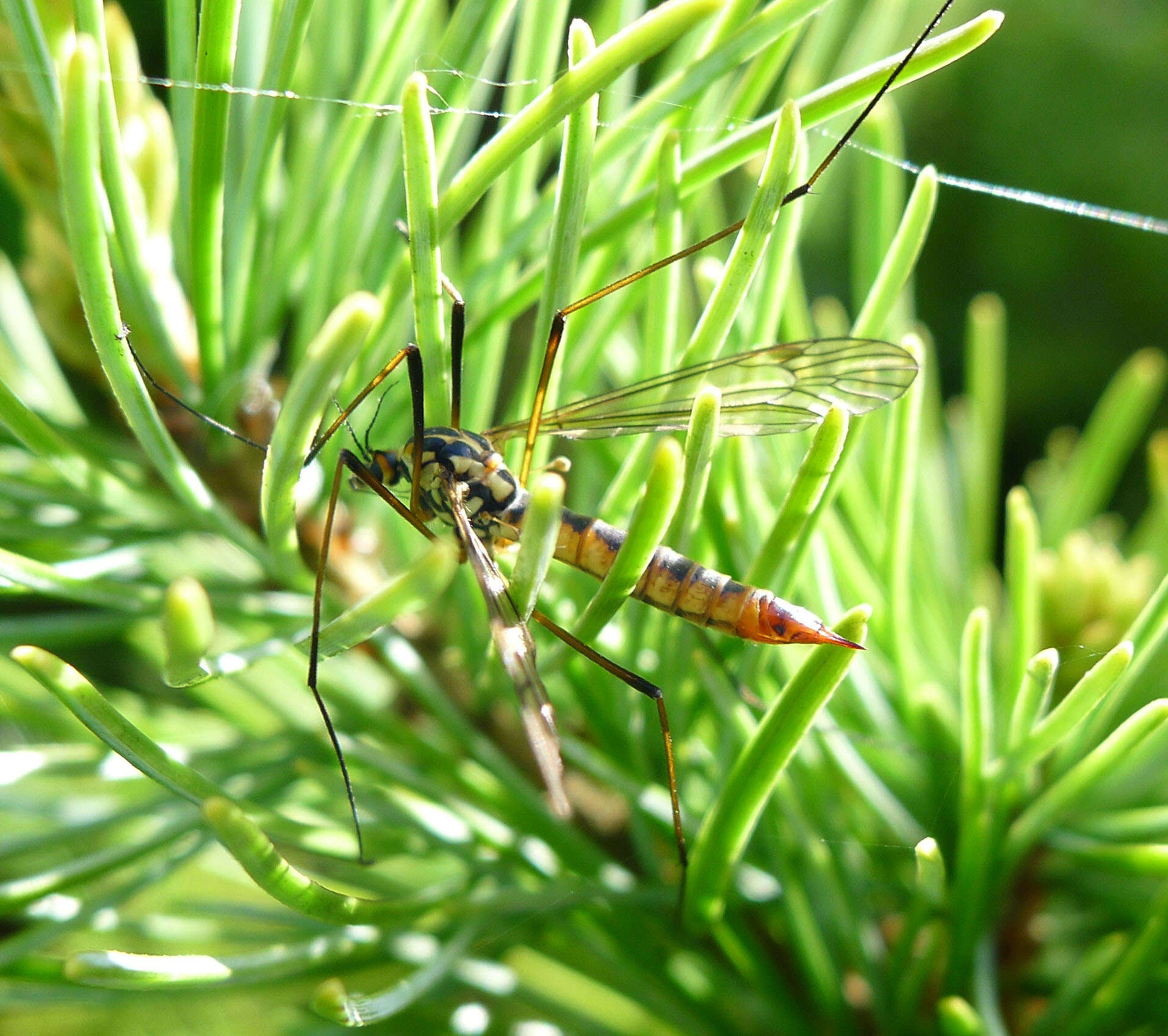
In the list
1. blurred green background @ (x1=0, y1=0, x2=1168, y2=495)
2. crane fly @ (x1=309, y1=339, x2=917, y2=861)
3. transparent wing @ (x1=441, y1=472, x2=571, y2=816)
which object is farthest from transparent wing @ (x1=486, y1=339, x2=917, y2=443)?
blurred green background @ (x1=0, y1=0, x2=1168, y2=495)

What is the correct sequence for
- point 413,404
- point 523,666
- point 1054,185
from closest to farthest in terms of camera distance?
point 523,666, point 413,404, point 1054,185

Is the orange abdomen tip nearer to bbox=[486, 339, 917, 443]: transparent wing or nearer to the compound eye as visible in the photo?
bbox=[486, 339, 917, 443]: transparent wing

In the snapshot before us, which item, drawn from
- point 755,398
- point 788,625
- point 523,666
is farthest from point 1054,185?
point 523,666

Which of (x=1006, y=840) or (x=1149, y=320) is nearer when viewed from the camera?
(x=1006, y=840)

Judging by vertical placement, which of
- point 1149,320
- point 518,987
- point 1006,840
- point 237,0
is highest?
point 237,0

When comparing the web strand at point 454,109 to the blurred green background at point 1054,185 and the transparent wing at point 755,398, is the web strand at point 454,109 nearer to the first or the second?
the transparent wing at point 755,398

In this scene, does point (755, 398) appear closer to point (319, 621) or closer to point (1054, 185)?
point (319, 621)

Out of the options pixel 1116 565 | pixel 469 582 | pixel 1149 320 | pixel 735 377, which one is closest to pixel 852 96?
pixel 735 377

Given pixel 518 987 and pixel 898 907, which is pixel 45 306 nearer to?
pixel 518 987
